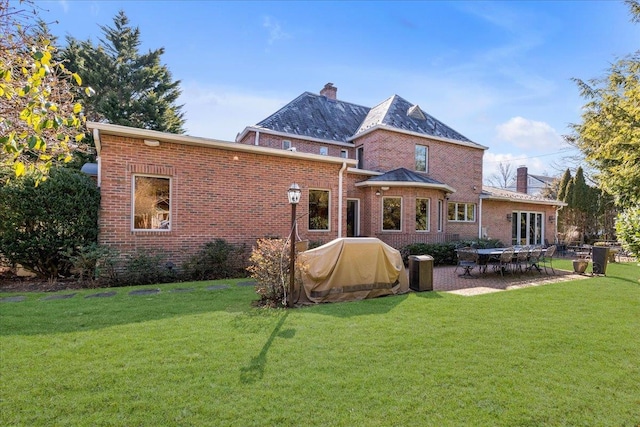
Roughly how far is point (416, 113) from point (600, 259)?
11.6 meters

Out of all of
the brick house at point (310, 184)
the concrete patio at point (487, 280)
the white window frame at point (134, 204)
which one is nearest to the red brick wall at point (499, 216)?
the brick house at point (310, 184)

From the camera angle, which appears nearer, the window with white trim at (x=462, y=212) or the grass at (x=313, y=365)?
the grass at (x=313, y=365)

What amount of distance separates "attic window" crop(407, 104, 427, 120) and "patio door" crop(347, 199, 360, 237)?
7.50 meters

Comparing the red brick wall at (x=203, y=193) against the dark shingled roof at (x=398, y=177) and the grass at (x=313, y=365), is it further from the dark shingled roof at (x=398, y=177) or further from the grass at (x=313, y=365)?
the dark shingled roof at (x=398, y=177)

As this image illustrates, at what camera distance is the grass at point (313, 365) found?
112 inches

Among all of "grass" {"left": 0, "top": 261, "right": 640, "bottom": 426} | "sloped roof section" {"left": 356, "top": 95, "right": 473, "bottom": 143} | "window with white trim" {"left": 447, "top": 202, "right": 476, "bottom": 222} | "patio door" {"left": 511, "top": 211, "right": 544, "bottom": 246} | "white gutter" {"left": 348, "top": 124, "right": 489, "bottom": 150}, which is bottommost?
"grass" {"left": 0, "top": 261, "right": 640, "bottom": 426}

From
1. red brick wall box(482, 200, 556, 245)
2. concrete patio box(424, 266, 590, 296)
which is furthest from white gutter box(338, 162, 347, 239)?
red brick wall box(482, 200, 556, 245)

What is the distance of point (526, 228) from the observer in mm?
20391

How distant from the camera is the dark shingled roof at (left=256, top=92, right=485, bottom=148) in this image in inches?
672

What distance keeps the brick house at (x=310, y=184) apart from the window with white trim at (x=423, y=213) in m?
0.05

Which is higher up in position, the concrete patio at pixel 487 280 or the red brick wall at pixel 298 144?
the red brick wall at pixel 298 144

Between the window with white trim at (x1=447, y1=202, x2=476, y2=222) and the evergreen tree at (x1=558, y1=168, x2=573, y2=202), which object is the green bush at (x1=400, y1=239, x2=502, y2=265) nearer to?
the window with white trim at (x1=447, y1=202, x2=476, y2=222)

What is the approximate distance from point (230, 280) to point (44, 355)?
16.6 ft

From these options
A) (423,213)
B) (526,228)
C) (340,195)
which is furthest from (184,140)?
(526,228)
